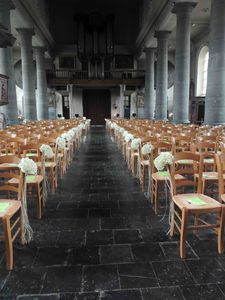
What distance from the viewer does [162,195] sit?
4.90 metres

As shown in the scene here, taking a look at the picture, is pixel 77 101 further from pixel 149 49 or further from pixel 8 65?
pixel 8 65

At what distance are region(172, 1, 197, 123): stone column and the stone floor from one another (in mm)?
10729

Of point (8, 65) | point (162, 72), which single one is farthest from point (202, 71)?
point (8, 65)

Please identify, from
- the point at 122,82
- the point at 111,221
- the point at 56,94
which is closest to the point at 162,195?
the point at 111,221

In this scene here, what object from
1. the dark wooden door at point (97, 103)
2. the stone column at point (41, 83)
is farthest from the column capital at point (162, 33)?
the dark wooden door at point (97, 103)

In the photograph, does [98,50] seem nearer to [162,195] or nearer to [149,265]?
[162,195]

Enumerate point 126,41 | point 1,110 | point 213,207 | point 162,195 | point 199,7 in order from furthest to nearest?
point 126,41 < point 199,7 < point 1,110 < point 162,195 < point 213,207

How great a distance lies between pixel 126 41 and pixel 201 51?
825 cm

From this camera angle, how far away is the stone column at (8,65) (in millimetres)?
11203

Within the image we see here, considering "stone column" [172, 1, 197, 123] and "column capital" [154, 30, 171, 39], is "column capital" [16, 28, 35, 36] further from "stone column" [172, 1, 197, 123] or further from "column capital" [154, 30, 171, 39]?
"stone column" [172, 1, 197, 123]

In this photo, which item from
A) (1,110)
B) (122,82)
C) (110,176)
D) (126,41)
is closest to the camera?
(110,176)

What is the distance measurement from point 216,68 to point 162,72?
8.31 m

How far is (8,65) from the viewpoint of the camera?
1198 centimetres

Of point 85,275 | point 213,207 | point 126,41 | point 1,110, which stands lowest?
point 85,275
